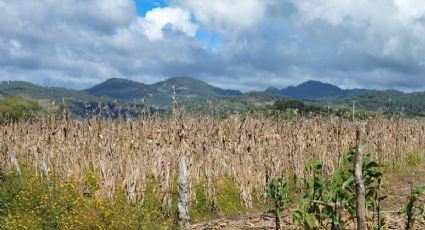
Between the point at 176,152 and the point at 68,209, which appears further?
the point at 176,152

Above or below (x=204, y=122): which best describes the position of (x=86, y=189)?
below

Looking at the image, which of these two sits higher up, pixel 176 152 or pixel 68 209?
pixel 176 152

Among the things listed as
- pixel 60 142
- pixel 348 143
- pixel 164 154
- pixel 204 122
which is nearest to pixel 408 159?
pixel 348 143

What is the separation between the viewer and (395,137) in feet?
106

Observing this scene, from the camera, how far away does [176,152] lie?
17938 millimetres

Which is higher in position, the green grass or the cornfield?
the cornfield

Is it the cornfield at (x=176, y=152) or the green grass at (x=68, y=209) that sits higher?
the cornfield at (x=176, y=152)

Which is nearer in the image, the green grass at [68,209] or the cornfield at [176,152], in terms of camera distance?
the green grass at [68,209]

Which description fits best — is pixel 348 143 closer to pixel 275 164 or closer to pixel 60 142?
pixel 275 164

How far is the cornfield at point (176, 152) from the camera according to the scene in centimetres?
1722

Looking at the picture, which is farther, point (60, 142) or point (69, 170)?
point (60, 142)

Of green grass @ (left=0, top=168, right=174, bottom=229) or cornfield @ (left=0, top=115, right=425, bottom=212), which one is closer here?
green grass @ (left=0, top=168, right=174, bottom=229)

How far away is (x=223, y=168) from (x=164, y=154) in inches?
125

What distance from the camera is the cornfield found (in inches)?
678
